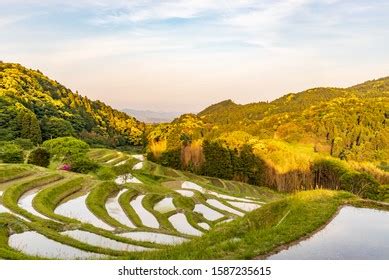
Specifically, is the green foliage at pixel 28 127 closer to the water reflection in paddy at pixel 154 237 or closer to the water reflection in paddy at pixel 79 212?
the water reflection in paddy at pixel 79 212

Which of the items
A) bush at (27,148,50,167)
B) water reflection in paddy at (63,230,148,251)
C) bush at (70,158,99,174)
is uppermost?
bush at (27,148,50,167)

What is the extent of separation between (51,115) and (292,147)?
6965 cm

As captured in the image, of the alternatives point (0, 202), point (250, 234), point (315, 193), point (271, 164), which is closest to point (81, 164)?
point (0, 202)

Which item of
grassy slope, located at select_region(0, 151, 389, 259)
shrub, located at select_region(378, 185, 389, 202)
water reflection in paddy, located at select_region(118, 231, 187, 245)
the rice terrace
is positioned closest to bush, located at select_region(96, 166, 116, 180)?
the rice terrace

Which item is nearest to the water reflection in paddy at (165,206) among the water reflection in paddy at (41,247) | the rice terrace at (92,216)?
the rice terrace at (92,216)

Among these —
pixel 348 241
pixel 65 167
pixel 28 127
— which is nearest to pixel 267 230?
pixel 348 241

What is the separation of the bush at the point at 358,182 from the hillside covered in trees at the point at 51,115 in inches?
2545

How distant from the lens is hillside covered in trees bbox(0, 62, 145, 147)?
108 metres

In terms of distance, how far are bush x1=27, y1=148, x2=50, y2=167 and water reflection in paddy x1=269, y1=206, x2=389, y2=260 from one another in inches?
1771

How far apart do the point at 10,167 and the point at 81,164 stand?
18479 millimetres

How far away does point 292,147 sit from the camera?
131875 mm

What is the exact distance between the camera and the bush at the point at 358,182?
252 feet

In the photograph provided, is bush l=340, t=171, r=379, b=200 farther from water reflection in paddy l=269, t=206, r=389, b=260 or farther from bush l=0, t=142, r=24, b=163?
A: water reflection in paddy l=269, t=206, r=389, b=260

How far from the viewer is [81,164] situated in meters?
54.5
